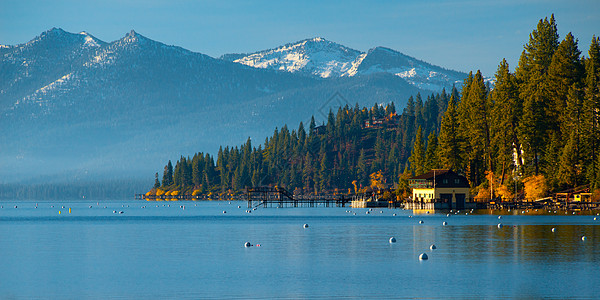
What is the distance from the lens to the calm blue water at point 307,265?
4797 cm

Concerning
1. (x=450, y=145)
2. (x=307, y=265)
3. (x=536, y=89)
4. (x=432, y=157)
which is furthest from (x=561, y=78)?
(x=307, y=265)

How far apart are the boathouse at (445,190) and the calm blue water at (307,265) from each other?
66.1 m

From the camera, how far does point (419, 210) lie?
17112 centimetres

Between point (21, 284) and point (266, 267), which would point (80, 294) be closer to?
point (21, 284)

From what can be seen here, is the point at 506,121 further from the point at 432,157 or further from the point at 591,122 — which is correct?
the point at 432,157

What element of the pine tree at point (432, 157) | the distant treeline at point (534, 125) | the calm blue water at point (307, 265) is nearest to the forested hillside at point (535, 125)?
the distant treeline at point (534, 125)

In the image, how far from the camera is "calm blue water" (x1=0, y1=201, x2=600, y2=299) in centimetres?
4797

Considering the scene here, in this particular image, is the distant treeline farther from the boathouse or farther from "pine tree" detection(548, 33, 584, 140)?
the boathouse

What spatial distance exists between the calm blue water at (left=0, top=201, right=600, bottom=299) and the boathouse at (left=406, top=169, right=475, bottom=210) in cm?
6611

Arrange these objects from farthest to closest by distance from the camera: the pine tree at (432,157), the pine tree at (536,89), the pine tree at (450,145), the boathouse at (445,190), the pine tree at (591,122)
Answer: the pine tree at (432,157)
the pine tree at (450,145)
the boathouse at (445,190)
the pine tree at (536,89)
the pine tree at (591,122)

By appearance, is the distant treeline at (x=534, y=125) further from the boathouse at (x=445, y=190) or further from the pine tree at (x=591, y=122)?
the boathouse at (x=445, y=190)

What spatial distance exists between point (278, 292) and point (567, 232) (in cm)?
5255

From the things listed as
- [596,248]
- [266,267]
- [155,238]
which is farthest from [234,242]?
[596,248]

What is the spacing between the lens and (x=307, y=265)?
61281 mm
